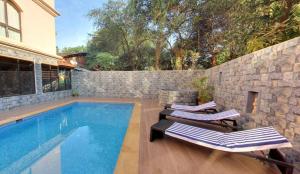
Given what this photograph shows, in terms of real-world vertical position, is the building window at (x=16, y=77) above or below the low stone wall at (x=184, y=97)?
above

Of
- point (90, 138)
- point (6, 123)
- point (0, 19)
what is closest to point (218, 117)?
point (90, 138)

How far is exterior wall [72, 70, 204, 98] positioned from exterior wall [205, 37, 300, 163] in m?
7.08

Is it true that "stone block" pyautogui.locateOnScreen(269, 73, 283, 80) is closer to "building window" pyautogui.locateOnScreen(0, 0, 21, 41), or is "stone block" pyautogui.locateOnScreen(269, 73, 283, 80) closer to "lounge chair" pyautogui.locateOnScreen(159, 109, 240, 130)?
"lounge chair" pyautogui.locateOnScreen(159, 109, 240, 130)

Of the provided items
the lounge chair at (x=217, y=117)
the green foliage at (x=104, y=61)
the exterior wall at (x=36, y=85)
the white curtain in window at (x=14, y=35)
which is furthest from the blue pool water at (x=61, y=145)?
the green foliage at (x=104, y=61)

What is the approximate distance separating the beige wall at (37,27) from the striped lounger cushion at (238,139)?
29.4 feet

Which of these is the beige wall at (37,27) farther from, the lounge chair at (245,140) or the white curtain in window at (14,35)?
the lounge chair at (245,140)

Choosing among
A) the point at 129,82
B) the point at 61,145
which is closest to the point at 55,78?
the point at 129,82

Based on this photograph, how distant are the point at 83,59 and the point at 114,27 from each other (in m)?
7.87

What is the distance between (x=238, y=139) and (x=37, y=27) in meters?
12.2

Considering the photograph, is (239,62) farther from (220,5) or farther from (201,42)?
(201,42)

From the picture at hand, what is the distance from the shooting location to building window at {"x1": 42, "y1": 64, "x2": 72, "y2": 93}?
10664 millimetres

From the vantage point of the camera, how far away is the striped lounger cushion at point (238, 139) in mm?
2375

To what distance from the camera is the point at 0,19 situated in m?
7.59

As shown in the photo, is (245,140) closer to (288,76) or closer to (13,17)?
(288,76)
